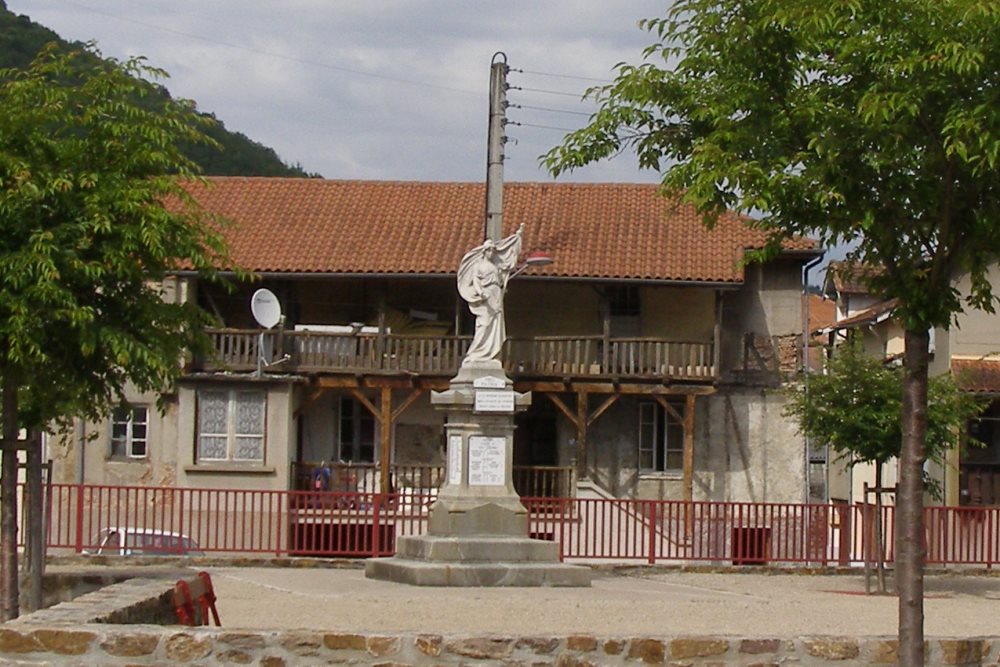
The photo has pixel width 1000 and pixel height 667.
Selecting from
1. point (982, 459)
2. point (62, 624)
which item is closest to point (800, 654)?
point (62, 624)

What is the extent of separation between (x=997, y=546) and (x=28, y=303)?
16429 millimetres

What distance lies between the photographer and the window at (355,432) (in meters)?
37.4

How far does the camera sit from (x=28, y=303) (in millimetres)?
13266

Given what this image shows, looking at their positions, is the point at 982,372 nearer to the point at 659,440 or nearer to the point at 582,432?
the point at 659,440

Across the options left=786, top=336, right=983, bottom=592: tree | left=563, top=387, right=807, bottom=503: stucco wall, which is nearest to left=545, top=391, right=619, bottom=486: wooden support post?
left=563, top=387, right=807, bottom=503: stucco wall

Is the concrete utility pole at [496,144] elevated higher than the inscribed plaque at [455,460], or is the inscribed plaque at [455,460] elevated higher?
the concrete utility pole at [496,144]

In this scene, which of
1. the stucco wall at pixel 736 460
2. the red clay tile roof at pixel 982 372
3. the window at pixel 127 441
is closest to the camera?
the red clay tile roof at pixel 982 372

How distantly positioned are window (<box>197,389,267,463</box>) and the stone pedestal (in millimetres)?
14150

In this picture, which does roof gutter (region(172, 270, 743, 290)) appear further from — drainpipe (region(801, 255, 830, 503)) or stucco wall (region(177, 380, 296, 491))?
stucco wall (region(177, 380, 296, 491))

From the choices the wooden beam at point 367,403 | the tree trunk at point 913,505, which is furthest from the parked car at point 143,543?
the tree trunk at point 913,505

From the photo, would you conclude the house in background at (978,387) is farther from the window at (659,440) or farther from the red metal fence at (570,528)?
the red metal fence at (570,528)

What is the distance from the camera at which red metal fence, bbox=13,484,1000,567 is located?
2447 centimetres

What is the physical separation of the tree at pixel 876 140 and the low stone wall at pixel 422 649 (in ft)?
2.30

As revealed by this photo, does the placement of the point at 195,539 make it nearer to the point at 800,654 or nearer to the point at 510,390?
the point at 510,390
